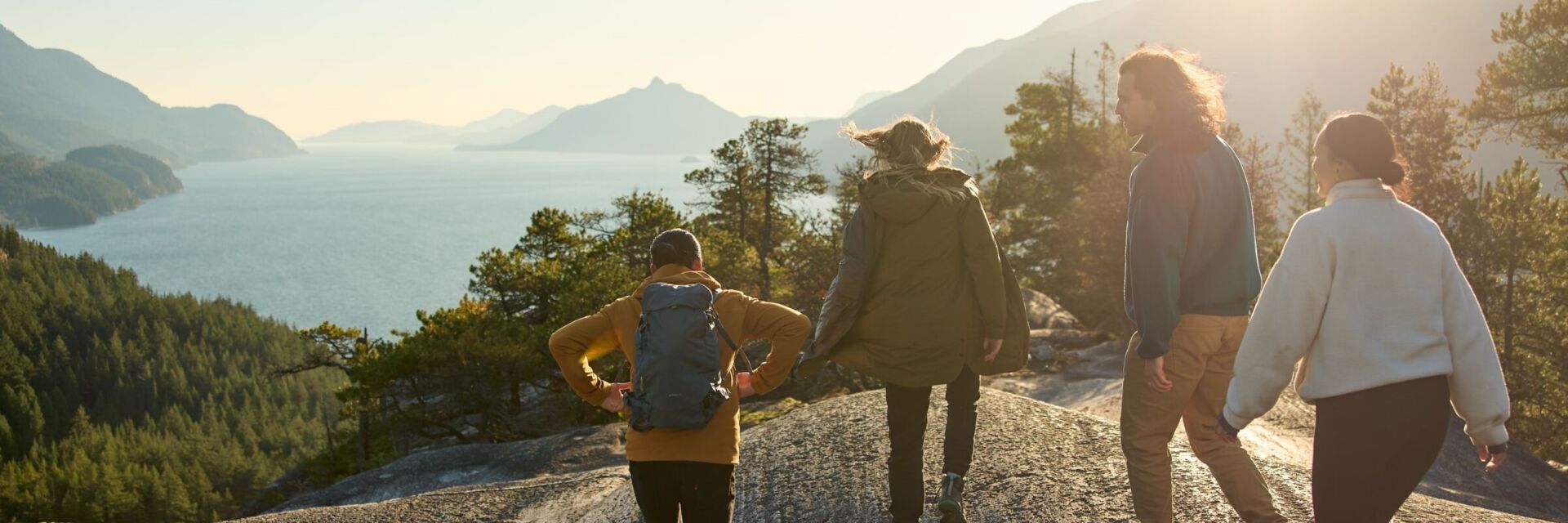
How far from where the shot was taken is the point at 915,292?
4957 millimetres

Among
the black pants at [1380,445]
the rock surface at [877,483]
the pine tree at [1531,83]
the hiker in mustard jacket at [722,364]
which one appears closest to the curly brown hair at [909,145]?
the hiker in mustard jacket at [722,364]

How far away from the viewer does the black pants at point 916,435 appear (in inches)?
198

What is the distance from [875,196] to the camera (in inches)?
195

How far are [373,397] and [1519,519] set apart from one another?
126 ft

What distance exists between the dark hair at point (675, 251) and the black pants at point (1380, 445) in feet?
8.83

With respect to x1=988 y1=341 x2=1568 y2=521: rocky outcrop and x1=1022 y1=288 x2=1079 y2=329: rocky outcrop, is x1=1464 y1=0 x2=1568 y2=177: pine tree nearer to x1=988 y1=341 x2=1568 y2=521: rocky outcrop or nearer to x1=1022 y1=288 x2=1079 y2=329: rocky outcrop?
x1=988 y1=341 x2=1568 y2=521: rocky outcrop

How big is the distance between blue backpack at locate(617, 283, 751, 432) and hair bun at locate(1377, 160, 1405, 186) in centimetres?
271

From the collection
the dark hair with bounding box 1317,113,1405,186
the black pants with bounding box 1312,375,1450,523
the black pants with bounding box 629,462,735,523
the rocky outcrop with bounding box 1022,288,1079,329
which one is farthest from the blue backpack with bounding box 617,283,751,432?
the rocky outcrop with bounding box 1022,288,1079,329

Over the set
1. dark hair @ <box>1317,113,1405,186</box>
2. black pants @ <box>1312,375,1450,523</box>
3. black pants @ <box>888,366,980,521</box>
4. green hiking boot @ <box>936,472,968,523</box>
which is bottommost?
green hiking boot @ <box>936,472,968,523</box>

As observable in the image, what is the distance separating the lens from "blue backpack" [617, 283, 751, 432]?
420cm

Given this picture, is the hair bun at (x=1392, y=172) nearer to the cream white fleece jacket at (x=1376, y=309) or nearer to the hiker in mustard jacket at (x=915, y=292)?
the cream white fleece jacket at (x=1376, y=309)

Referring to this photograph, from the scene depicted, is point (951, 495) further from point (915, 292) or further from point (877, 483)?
point (877, 483)

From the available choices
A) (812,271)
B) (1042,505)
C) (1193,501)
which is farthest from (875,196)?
(812,271)

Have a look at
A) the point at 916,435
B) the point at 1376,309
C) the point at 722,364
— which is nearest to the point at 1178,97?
the point at 1376,309
